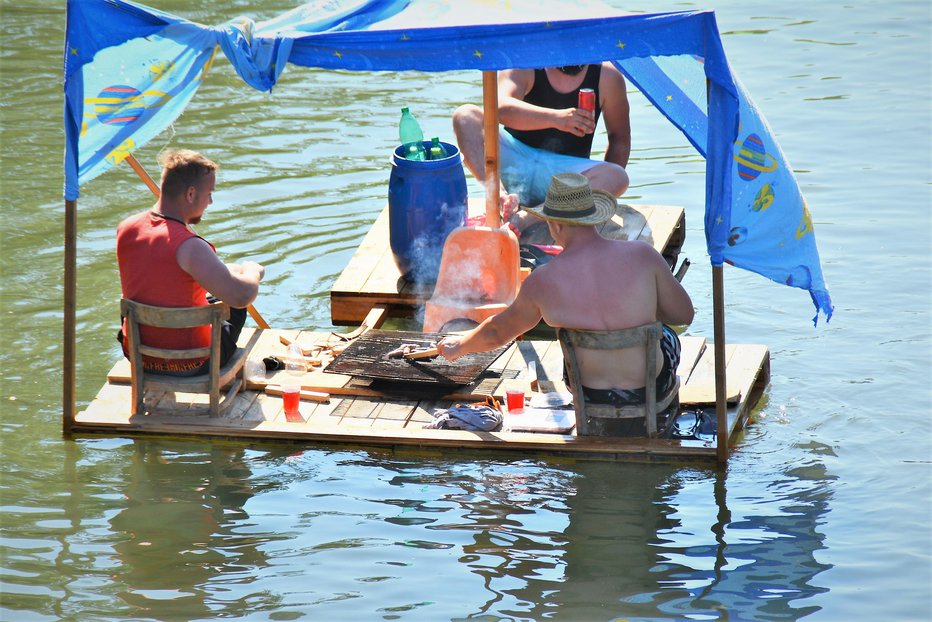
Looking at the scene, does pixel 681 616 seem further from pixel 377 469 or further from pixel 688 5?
pixel 688 5

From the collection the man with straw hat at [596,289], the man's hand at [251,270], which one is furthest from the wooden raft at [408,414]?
the man's hand at [251,270]

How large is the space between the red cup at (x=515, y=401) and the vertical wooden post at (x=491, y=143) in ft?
4.55

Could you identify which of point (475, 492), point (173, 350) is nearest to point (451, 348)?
point (475, 492)

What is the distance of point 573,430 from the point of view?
650 centimetres

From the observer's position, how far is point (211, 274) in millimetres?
Result: 6309

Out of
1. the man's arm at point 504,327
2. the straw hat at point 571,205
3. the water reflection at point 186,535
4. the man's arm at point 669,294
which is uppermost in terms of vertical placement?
the straw hat at point 571,205

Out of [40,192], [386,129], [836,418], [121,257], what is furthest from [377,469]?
[386,129]

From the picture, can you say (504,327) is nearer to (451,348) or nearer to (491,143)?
(451,348)

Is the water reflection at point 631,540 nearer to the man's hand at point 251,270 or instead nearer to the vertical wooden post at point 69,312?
the man's hand at point 251,270

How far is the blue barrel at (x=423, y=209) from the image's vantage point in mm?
8195

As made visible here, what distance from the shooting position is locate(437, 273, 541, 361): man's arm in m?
6.10

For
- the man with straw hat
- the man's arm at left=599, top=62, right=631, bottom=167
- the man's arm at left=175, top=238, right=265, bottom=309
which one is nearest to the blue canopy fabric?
the man with straw hat

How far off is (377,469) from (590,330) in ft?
4.52

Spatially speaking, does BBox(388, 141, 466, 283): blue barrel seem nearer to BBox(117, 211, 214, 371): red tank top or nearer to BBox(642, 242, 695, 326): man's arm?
BBox(117, 211, 214, 371): red tank top
